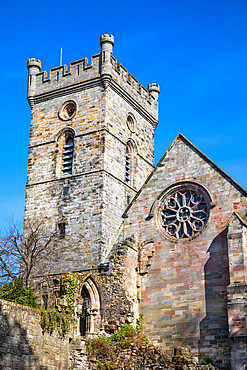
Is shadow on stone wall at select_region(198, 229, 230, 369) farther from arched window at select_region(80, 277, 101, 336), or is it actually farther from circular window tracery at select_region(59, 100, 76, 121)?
circular window tracery at select_region(59, 100, 76, 121)

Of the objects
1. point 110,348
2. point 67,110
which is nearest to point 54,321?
point 110,348

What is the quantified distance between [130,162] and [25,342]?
18036mm

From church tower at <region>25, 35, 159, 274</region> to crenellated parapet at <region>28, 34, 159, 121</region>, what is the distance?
0.18 feet

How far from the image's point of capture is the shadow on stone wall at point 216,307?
2075cm

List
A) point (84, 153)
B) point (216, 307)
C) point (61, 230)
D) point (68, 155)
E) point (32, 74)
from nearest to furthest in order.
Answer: point (216, 307) → point (61, 230) → point (84, 153) → point (68, 155) → point (32, 74)

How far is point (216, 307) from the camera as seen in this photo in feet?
70.4

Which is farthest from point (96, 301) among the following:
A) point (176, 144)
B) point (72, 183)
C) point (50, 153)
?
point (50, 153)

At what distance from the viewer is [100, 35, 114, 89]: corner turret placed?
3266cm

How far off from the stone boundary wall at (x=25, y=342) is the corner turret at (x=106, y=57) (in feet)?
56.5

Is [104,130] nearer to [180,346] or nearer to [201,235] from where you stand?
[201,235]

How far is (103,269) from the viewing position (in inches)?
1117

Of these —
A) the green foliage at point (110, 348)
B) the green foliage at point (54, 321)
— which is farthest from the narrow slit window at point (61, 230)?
the green foliage at point (54, 321)

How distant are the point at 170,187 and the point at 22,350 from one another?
9708 millimetres

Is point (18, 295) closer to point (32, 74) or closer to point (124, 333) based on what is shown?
point (124, 333)
